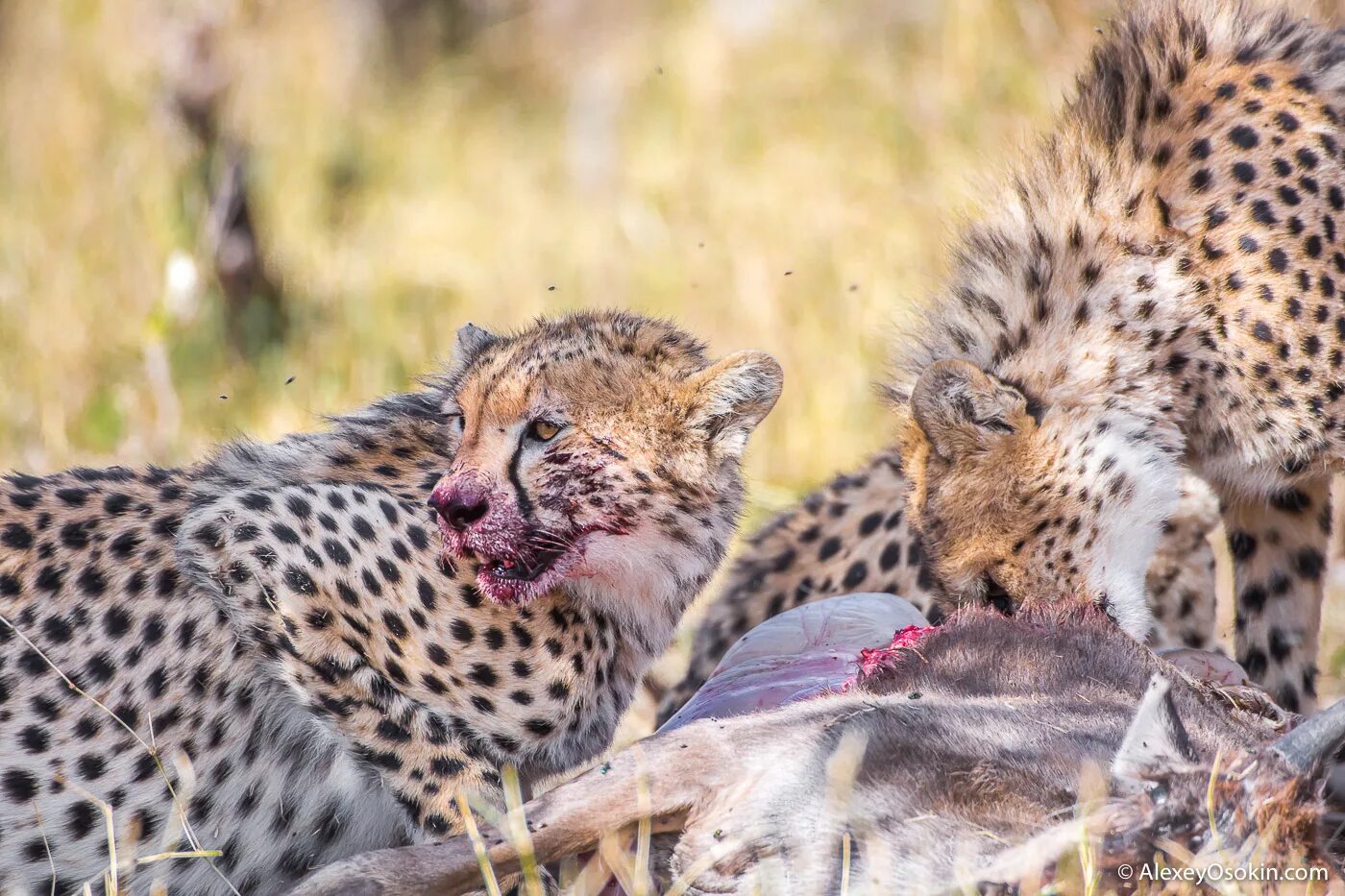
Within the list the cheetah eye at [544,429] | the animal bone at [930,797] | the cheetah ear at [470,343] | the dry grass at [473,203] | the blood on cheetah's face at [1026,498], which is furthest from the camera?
the dry grass at [473,203]

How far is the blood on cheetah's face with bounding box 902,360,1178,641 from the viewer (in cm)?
353

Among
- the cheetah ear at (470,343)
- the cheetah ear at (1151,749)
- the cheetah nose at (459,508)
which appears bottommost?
the cheetah ear at (1151,749)

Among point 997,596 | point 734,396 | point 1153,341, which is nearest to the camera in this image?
point 734,396

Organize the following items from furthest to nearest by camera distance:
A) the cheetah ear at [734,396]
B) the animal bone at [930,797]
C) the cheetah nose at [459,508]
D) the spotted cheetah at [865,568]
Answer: the spotted cheetah at [865,568], the cheetah ear at [734,396], the cheetah nose at [459,508], the animal bone at [930,797]

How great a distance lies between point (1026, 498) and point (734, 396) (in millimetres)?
842

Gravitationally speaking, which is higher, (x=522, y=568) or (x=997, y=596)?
(x=522, y=568)

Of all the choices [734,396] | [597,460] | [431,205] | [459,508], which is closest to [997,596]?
[734,396]

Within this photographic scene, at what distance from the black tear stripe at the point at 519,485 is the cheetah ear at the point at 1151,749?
1.09m

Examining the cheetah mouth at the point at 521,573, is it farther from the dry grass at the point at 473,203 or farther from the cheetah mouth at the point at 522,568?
the dry grass at the point at 473,203

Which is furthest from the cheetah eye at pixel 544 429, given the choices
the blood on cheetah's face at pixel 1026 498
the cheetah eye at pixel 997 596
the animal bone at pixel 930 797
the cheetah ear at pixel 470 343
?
the cheetah eye at pixel 997 596

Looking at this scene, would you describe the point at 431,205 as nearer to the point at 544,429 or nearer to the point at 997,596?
the point at 997,596

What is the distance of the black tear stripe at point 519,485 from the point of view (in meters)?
2.87

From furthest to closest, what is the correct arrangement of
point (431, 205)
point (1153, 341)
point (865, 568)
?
point (431, 205), point (865, 568), point (1153, 341)

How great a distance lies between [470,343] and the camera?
334cm
